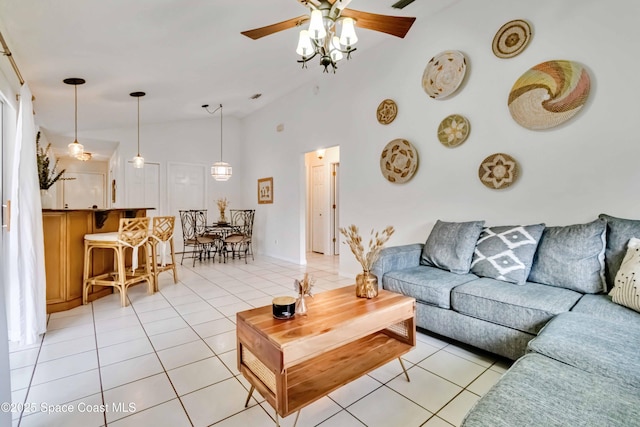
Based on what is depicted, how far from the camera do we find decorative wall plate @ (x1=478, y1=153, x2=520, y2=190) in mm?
2803

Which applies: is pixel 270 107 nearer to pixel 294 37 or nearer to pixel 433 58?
pixel 294 37

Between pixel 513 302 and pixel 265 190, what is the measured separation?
17.3ft

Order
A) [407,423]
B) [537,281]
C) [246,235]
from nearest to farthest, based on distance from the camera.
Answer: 1. [407,423]
2. [537,281]
3. [246,235]

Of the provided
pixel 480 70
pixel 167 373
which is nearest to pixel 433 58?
pixel 480 70

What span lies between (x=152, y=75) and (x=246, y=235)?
3.22 meters

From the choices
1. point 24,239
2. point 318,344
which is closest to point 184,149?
point 24,239

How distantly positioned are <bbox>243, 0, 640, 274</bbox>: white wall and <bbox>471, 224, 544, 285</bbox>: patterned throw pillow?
338 mm

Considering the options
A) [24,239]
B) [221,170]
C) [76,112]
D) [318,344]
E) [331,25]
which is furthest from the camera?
[221,170]

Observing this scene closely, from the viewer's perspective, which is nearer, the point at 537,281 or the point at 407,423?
the point at 407,423

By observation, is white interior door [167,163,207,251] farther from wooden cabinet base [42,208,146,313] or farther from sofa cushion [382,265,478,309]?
sofa cushion [382,265,478,309]

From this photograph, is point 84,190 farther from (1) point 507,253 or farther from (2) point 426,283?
(1) point 507,253

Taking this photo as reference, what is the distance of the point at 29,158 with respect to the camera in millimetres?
2393

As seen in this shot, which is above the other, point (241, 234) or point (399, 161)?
point (399, 161)

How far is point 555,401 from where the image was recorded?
40.2 inches
